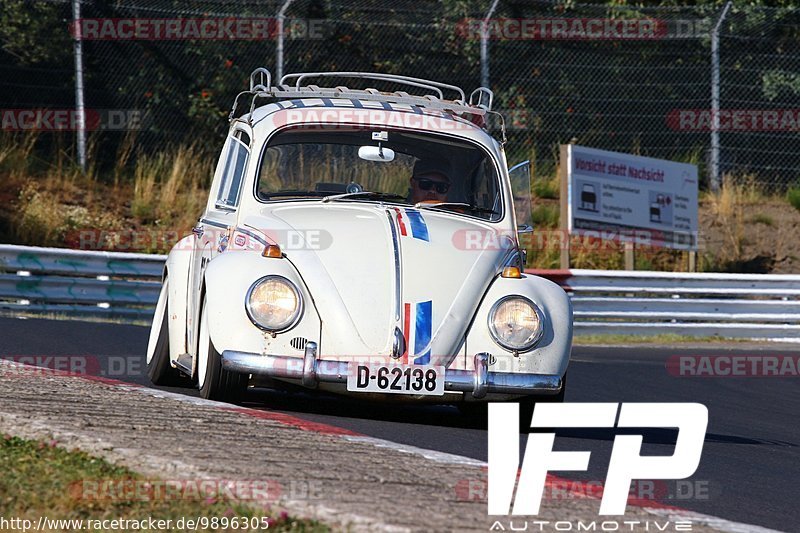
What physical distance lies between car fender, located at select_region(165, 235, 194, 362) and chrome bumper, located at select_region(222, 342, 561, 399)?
56.7 inches

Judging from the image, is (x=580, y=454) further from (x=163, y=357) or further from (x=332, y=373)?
(x=163, y=357)

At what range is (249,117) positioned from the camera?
8.21 metres

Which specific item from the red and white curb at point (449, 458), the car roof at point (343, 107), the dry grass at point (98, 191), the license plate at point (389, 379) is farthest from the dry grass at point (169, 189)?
the license plate at point (389, 379)

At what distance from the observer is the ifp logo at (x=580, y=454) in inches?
182

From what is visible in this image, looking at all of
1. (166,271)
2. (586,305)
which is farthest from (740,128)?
(166,271)

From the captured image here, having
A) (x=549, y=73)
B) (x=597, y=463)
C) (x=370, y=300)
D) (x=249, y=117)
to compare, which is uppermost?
(x=549, y=73)

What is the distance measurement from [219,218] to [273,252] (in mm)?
1169

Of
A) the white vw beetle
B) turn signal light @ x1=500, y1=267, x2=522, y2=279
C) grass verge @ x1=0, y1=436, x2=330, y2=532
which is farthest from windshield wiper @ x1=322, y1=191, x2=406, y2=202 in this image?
grass verge @ x1=0, y1=436, x2=330, y2=532

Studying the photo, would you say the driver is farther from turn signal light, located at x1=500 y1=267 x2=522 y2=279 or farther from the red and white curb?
the red and white curb

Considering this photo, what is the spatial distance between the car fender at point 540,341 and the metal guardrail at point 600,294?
8.92 meters

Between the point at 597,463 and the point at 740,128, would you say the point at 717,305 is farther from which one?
the point at 597,463

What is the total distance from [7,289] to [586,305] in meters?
6.74

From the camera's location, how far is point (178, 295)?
8.13 meters

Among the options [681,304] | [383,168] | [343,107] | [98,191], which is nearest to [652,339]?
[681,304]
